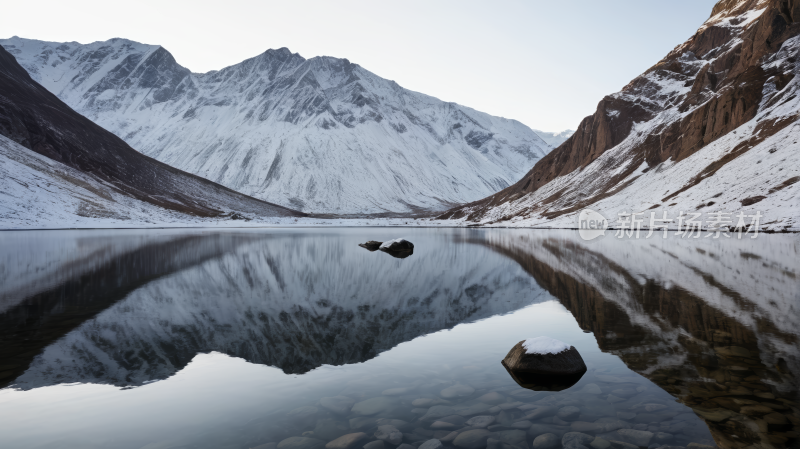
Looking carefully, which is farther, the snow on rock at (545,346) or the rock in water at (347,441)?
the snow on rock at (545,346)

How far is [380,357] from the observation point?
474 inches

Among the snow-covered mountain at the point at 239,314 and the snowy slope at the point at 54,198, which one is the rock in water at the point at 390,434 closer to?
the snow-covered mountain at the point at 239,314

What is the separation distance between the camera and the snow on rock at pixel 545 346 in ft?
34.3

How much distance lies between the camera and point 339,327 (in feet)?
49.9

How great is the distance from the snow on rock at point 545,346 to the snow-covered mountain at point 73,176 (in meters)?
103

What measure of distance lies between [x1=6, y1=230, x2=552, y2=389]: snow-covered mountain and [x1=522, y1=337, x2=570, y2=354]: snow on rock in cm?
425

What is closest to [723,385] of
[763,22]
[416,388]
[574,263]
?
[416,388]

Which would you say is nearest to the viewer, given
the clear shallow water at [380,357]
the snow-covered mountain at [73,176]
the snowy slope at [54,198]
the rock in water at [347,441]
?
the rock in water at [347,441]

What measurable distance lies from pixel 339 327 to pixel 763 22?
13866 cm

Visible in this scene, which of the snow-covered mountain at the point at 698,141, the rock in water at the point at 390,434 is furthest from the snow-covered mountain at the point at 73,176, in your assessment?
the rock in water at the point at 390,434

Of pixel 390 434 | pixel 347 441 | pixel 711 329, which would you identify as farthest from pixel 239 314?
pixel 711 329

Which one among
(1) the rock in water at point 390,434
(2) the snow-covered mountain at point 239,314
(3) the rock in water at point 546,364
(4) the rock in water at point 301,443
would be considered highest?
(3) the rock in water at point 546,364

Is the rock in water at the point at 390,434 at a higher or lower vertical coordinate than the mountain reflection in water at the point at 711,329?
lower

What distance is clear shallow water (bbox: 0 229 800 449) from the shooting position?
771 centimetres
